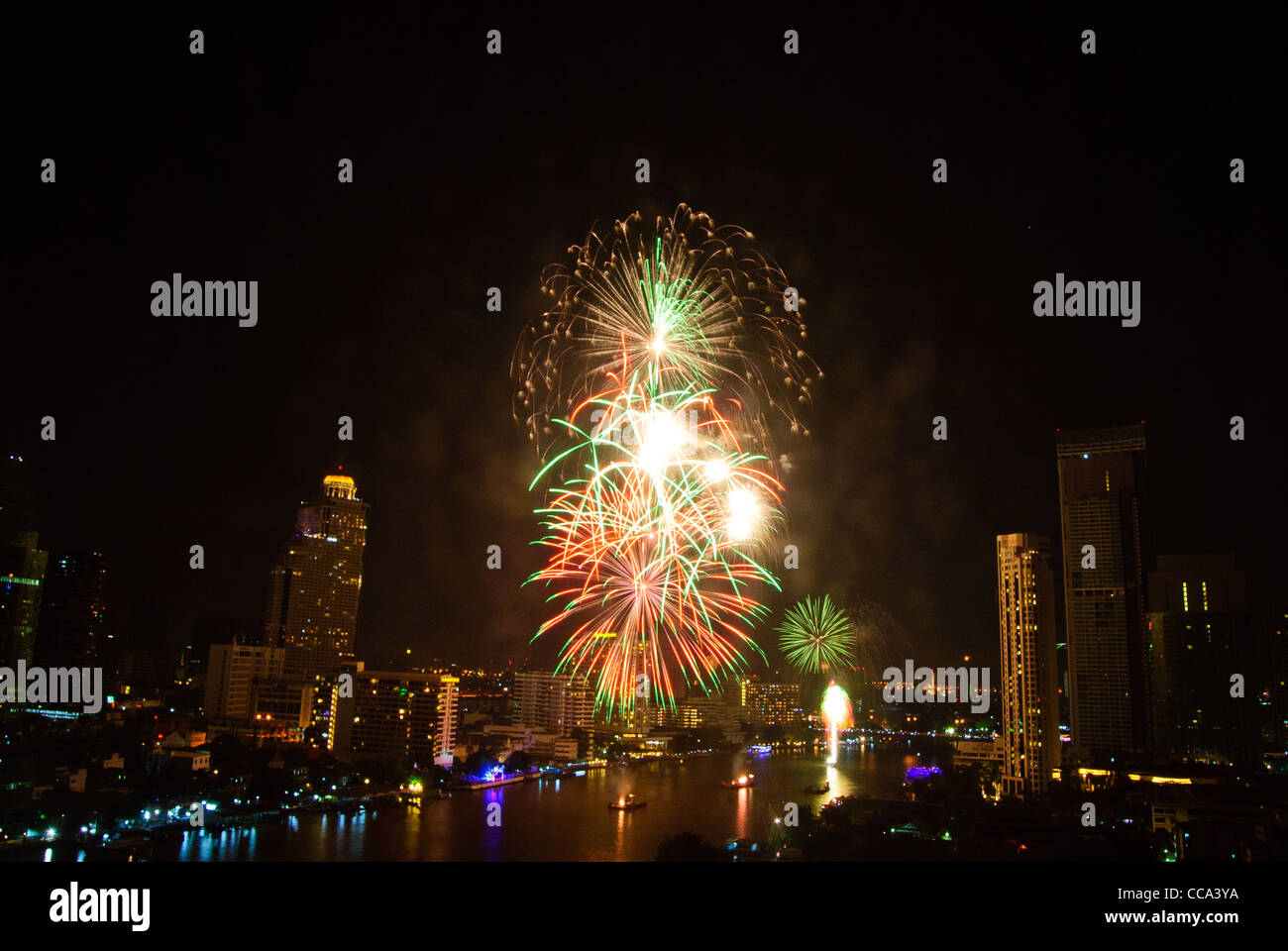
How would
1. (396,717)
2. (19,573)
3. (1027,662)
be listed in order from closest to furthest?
1. (19,573)
2. (1027,662)
3. (396,717)

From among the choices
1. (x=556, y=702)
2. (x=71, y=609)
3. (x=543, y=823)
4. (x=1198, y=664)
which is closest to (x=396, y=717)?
(x=71, y=609)

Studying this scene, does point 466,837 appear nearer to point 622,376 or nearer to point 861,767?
point 622,376

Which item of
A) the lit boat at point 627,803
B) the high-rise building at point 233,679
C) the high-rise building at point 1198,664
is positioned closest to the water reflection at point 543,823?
the lit boat at point 627,803

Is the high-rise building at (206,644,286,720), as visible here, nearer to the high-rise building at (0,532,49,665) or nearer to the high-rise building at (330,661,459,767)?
the high-rise building at (330,661,459,767)

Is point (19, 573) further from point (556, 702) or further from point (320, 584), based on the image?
point (556, 702)

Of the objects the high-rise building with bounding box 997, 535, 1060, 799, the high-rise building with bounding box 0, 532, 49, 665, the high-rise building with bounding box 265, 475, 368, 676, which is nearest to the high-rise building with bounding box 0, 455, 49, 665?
the high-rise building with bounding box 0, 532, 49, 665

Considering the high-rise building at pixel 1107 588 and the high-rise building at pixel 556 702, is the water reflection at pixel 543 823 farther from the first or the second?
the high-rise building at pixel 556 702
